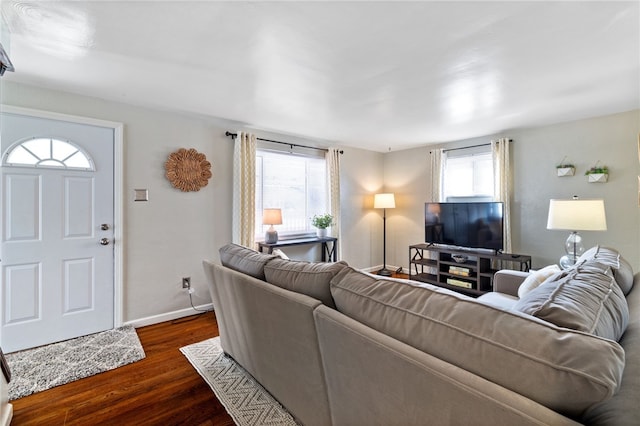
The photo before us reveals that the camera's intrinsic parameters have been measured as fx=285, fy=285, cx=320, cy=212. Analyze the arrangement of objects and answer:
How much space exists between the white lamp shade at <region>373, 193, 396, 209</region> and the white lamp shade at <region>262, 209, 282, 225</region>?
2.11 m

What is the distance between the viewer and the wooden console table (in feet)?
12.4

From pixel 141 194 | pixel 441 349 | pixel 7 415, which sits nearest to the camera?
pixel 441 349

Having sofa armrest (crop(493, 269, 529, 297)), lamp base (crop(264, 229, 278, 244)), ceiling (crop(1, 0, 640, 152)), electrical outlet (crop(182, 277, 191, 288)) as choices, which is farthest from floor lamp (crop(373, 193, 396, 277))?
electrical outlet (crop(182, 277, 191, 288))

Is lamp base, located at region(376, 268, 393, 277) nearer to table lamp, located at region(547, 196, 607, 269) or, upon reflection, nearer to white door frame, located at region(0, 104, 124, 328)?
table lamp, located at region(547, 196, 607, 269)

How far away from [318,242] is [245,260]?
2.38 metres

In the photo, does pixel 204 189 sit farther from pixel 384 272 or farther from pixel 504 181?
pixel 504 181

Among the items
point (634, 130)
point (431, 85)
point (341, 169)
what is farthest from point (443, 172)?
point (431, 85)

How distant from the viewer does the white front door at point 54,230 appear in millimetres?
2443

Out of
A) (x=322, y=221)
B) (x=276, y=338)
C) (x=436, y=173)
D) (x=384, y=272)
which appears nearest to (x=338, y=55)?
(x=276, y=338)

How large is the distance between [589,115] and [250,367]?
14.3 ft

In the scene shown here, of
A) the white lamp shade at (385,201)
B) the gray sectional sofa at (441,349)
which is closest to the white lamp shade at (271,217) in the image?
the gray sectional sofa at (441,349)

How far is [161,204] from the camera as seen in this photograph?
3158 millimetres

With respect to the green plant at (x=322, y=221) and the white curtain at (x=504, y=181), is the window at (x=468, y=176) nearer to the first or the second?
the white curtain at (x=504, y=181)

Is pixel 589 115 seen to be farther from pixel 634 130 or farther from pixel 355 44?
pixel 355 44
